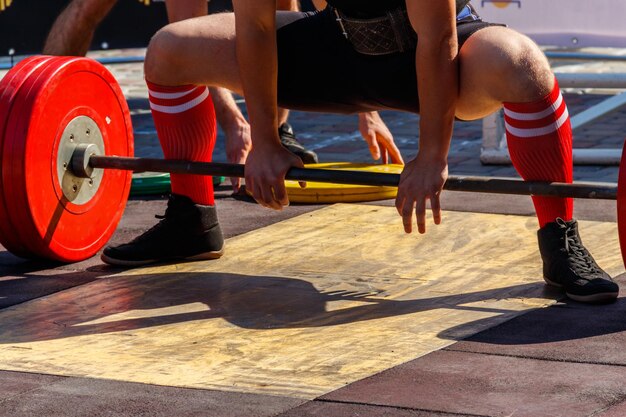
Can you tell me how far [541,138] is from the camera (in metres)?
3.04

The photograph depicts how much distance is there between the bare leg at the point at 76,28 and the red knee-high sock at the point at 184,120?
3.04 metres

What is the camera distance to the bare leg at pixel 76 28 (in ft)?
21.2

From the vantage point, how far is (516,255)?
3.60 m

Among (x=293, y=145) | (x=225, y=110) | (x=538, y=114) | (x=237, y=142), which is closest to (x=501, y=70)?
(x=538, y=114)

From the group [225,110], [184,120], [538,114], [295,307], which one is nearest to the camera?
[538,114]

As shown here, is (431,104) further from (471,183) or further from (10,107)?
(10,107)

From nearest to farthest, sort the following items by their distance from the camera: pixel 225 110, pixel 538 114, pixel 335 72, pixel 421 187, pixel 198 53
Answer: pixel 421 187
pixel 538 114
pixel 335 72
pixel 198 53
pixel 225 110

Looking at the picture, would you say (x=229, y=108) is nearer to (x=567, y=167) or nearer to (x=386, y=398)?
Result: (x=567, y=167)

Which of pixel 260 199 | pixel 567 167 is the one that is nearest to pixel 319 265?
pixel 260 199

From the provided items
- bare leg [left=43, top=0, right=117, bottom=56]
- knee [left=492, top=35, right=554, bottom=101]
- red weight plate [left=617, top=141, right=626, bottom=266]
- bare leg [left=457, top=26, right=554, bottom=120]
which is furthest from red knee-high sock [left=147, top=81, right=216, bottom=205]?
bare leg [left=43, top=0, right=117, bottom=56]

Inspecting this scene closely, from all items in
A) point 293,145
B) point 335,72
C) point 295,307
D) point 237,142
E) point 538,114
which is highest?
point 335,72

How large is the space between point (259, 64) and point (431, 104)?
485mm

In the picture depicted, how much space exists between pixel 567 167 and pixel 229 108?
160cm

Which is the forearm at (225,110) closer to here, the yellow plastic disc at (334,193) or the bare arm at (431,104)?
the yellow plastic disc at (334,193)
